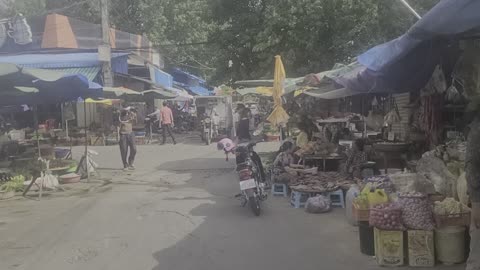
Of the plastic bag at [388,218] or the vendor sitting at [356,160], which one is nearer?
the plastic bag at [388,218]

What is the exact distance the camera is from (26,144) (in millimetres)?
16156

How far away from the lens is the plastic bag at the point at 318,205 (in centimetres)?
836

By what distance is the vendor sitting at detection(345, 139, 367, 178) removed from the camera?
9969mm

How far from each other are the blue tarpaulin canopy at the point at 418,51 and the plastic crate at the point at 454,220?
5.86ft

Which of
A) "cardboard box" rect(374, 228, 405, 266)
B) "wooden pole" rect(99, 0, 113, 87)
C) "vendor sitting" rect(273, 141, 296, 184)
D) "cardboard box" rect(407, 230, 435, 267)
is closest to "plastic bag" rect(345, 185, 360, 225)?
"cardboard box" rect(374, 228, 405, 266)

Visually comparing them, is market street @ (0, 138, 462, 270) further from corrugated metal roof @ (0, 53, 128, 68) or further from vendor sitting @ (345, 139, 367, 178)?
corrugated metal roof @ (0, 53, 128, 68)

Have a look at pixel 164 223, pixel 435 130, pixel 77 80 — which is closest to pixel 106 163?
pixel 77 80

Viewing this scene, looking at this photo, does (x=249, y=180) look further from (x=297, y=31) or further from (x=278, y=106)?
(x=297, y=31)

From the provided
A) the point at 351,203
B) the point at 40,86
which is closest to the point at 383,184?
the point at 351,203

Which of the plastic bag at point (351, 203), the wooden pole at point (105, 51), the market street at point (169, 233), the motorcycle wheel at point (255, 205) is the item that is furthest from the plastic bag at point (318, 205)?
the wooden pole at point (105, 51)

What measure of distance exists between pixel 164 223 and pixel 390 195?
11.1 feet

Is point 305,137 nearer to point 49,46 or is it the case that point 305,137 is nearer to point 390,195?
point 390,195

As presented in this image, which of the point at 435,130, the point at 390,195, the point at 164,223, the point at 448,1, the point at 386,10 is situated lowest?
the point at 164,223

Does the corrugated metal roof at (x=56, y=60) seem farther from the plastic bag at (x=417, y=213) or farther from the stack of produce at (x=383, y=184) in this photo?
the plastic bag at (x=417, y=213)
